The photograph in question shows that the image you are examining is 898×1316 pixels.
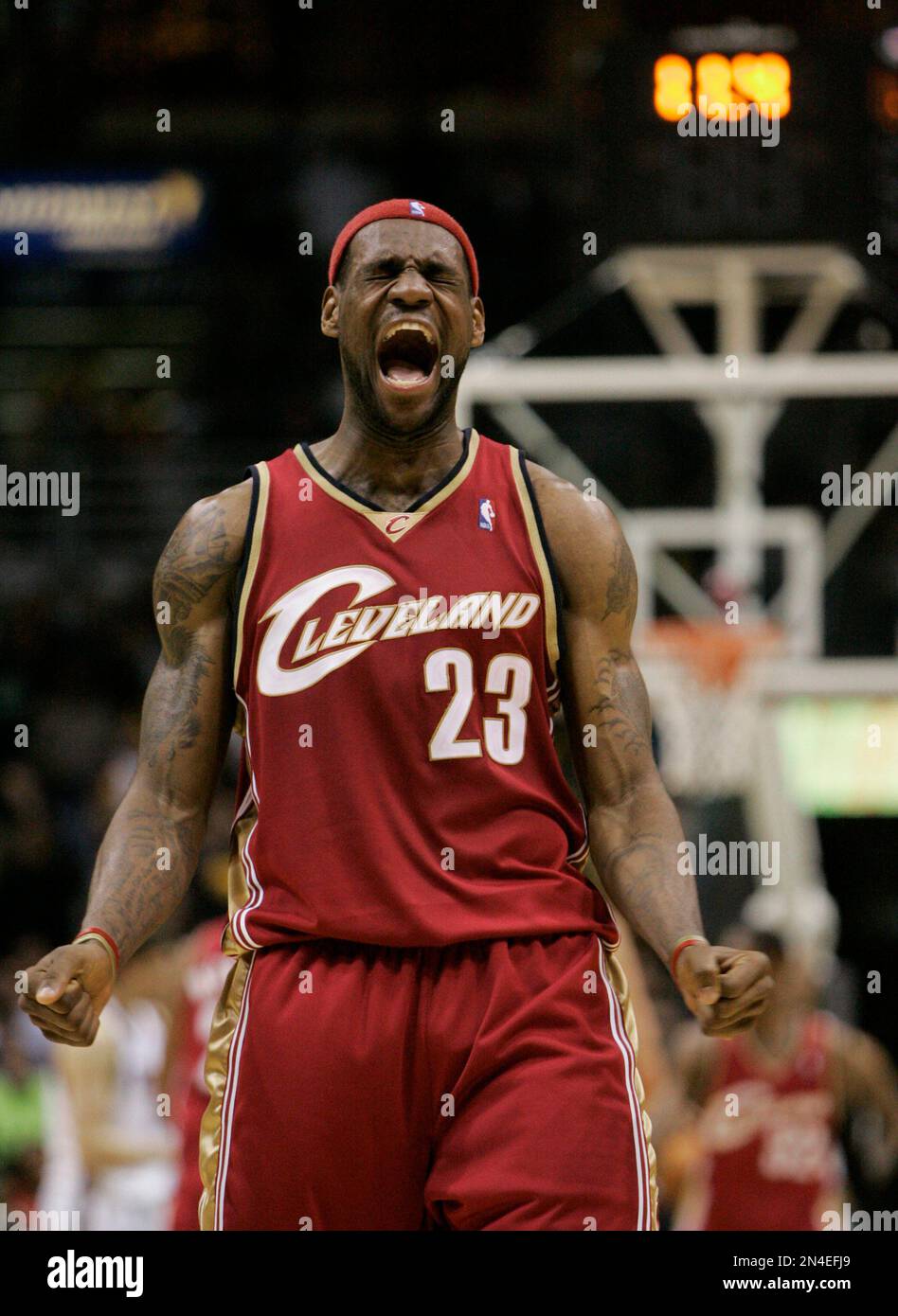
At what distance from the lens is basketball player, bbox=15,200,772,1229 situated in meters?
3.46

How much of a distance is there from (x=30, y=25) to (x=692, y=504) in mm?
6630

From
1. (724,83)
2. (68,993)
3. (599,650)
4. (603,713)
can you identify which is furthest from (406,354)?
(724,83)

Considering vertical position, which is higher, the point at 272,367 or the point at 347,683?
the point at 272,367

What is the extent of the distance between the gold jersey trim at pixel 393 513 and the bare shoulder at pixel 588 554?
0.15 metres

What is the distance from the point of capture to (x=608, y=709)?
3.77 metres

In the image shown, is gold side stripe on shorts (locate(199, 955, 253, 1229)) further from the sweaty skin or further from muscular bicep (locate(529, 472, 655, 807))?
muscular bicep (locate(529, 472, 655, 807))

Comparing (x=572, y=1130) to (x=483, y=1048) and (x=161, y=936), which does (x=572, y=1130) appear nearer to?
(x=483, y=1048)

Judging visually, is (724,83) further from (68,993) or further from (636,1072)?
(68,993)

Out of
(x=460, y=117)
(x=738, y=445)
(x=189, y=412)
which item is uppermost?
(x=460, y=117)

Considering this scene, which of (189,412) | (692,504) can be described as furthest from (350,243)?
(189,412)

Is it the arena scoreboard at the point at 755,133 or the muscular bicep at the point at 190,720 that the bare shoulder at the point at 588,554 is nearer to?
the muscular bicep at the point at 190,720

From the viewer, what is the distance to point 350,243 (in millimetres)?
3883

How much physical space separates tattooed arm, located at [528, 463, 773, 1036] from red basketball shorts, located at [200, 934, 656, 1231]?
0.26m

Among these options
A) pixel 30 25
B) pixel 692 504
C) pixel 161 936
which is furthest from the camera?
pixel 30 25
